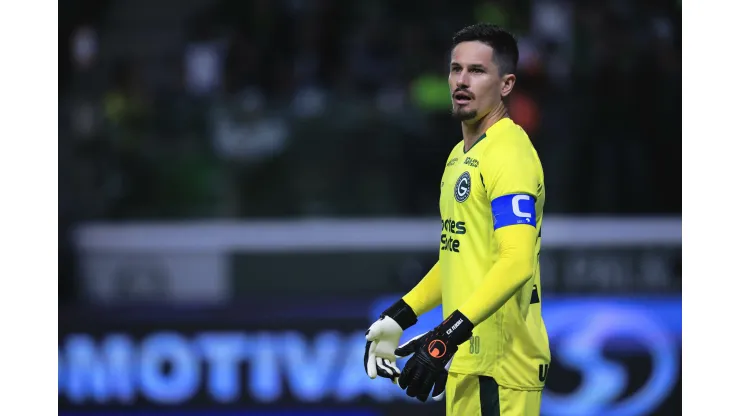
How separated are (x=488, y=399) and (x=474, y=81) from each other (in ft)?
3.98

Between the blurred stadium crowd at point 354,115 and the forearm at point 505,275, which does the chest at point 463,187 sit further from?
the blurred stadium crowd at point 354,115

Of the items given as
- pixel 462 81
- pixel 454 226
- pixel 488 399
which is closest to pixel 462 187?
pixel 454 226

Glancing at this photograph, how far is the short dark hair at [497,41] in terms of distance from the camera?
4.38 metres

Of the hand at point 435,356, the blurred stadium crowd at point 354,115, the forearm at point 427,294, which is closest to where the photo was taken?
the hand at point 435,356

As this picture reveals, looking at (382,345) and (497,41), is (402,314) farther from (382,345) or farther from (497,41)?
(497,41)

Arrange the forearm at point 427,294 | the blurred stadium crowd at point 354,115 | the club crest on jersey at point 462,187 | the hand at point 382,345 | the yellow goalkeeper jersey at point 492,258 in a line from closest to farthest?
the yellow goalkeeper jersey at point 492,258
the club crest on jersey at point 462,187
the hand at point 382,345
the forearm at point 427,294
the blurred stadium crowd at point 354,115

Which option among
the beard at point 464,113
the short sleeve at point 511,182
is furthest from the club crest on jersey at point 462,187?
the beard at point 464,113

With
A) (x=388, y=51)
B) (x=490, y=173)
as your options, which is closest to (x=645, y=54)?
(x=388, y=51)

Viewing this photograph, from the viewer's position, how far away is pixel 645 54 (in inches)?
446

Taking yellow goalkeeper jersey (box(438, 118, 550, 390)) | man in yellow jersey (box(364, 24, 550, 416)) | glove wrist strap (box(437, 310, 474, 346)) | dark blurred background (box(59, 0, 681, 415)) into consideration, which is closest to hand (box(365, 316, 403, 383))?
man in yellow jersey (box(364, 24, 550, 416))

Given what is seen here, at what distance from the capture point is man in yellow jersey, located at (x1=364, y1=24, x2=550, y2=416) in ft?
13.4

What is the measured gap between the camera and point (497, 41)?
14.4ft

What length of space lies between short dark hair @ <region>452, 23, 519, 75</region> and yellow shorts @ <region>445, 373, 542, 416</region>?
120 centimetres

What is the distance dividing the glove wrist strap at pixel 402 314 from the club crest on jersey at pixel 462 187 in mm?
586
